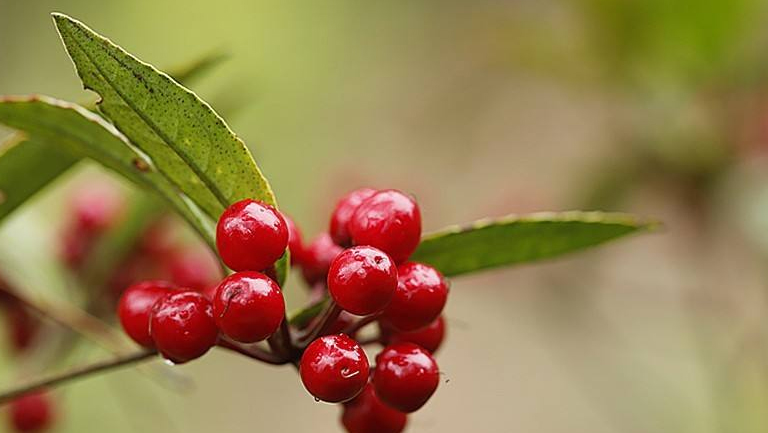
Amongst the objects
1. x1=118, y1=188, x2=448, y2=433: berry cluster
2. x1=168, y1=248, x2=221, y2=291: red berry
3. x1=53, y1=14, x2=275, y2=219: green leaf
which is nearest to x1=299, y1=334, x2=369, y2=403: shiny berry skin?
x1=118, y1=188, x2=448, y2=433: berry cluster

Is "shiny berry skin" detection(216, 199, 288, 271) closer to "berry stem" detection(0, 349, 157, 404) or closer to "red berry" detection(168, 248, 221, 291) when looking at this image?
"berry stem" detection(0, 349, 157, 404)

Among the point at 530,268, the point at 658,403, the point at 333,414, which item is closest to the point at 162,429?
the point at 333,414

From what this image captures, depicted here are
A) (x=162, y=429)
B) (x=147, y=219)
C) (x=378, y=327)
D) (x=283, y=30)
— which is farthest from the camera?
(x=283, y=30)

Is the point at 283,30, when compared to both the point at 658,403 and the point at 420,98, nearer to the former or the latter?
the point at 420,98

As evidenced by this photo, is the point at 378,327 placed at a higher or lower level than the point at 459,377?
higher

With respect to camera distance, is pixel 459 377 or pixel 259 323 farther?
pixel 459 377

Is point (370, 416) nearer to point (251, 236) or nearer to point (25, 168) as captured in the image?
point (251, 236)
